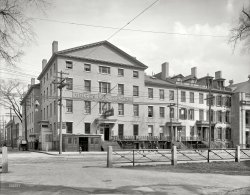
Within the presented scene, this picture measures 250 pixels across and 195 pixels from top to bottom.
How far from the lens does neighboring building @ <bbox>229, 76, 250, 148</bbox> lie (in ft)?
186

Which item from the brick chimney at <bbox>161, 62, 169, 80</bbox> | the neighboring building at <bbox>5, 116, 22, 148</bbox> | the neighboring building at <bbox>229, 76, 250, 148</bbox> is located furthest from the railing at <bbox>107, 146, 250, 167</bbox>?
the neighboring building at <bbox>5, 116, 22, 148</bbox>

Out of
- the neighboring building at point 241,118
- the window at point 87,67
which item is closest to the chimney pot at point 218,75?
the neighboring building at point 241,118

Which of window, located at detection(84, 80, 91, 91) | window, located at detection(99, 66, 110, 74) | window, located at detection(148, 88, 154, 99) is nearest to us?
window, located at detection(84, 80, 91, 91)

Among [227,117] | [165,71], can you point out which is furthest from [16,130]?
[227,117]

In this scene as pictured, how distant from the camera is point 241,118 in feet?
188

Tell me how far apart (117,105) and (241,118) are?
24.7 m

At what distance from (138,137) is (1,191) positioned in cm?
3818

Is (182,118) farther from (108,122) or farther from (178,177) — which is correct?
(178,177)

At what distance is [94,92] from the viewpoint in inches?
1762

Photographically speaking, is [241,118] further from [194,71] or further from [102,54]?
[102,54]

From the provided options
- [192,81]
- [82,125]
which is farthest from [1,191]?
[192,81]

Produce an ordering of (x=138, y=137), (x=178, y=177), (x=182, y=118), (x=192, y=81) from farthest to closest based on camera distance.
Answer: (x=192, y=81) < (x=182, y=118) < (x=138, y=137) < (x=178, y=177)

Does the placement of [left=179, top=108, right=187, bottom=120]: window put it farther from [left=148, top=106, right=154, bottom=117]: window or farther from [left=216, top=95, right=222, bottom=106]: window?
[left=216, top=95, right=222, bottom=106]: window

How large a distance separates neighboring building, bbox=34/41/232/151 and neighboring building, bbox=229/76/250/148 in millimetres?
1974
